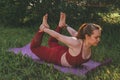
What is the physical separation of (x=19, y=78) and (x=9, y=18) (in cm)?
385

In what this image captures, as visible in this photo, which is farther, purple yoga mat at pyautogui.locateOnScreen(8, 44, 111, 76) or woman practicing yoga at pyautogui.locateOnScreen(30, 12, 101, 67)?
purple yoga mat at pyautogui.locateOnScreen(8, 44, 111, 76)

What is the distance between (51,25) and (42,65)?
10.2 feet

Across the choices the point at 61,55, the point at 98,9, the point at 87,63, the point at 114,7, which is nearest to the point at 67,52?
the point at 61,55

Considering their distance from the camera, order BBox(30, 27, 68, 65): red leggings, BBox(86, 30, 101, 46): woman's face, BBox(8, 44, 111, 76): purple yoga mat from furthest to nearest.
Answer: BBox(30, 27, 68, 65): red leggings, BBox(8, 44, 111, 76): purple yoga mat, BBox(86, 30, 101, 46): woman's face

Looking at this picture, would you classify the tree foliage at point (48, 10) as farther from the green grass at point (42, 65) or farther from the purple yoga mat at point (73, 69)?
the purple yoga mat at point (73, 69)

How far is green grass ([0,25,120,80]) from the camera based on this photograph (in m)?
Answer: 5.52

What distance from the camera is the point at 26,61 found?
6184 millimetres

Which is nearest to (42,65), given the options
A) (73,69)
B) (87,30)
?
(73,69)

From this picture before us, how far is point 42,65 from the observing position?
598 centimetres

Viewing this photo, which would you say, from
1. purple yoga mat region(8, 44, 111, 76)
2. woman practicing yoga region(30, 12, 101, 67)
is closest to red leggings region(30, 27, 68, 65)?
woman practicing yoga region(30, 12, 101, 67)

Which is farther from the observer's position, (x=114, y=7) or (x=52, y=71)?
(x=114, y=7)

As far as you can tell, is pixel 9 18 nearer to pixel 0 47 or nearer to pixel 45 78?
pixel 0 47

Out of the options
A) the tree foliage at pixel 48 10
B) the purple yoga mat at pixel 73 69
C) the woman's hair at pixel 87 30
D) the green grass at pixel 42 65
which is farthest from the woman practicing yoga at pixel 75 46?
the tree foliage at pixel 48 10

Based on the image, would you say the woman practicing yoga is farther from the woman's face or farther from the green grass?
the green grass
